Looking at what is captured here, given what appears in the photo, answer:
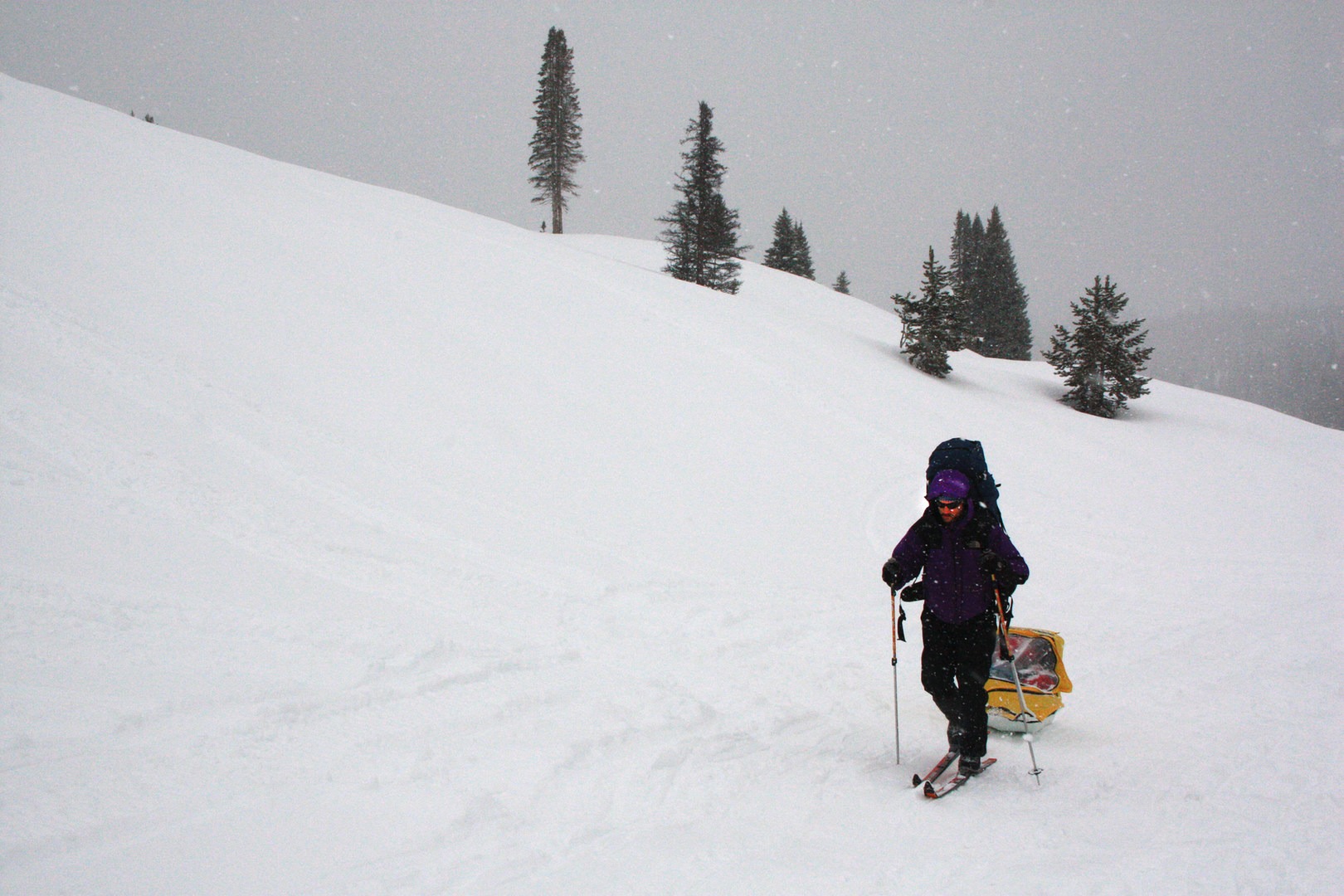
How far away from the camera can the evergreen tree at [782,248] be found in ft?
155

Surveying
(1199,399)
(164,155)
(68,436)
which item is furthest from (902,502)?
(1199,399)

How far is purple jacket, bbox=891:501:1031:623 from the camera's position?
3974 millimetres

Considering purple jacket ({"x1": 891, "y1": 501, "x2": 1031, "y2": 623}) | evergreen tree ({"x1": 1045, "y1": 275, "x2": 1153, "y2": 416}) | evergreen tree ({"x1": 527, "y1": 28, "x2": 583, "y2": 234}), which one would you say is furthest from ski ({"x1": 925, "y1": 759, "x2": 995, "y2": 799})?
evergreen tree ({"x1": 527, "y1": 28, "x2": 583, "y2": 234})

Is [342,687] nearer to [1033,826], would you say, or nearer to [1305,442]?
[1033,826]

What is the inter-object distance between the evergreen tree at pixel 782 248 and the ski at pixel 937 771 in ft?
150

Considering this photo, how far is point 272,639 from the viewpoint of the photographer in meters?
4.58

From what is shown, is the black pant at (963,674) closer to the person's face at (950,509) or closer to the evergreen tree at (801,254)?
the person's face at (950,509)

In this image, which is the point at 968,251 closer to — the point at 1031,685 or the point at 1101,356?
the point at 1101,356

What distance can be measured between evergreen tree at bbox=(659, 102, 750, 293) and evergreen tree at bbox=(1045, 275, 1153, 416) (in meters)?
14.1

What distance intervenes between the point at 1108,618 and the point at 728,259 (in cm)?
2763

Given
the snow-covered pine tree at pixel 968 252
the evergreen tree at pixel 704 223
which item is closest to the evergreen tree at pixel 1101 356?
the evergreen tree at pixel 704 223

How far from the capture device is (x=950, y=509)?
4.05 m

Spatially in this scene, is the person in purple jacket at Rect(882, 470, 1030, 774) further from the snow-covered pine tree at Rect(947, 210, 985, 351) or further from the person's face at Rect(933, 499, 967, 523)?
the snow-covered pine tree at Rect(947, 210, 985, 351)

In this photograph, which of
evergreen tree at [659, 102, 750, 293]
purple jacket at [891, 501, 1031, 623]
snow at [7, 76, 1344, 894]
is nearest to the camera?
snow at [7, 76, 1344, 894]
